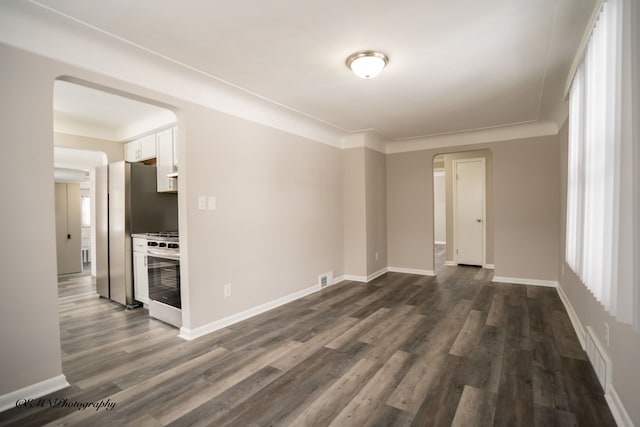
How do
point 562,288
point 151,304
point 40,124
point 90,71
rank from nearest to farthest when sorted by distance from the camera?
point 40,124
point 90,71
point 151,304
point 562,288

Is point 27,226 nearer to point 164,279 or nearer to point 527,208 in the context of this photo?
point 164,279

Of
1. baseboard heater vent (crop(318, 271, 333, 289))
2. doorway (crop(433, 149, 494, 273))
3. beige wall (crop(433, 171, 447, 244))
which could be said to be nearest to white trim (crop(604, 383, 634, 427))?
baseboard heater vent (crop(318, 271, 333, 289))

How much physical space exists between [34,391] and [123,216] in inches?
93.7

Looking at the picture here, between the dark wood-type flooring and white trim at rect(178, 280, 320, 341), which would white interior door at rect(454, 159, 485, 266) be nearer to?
the dark wood-type flooring

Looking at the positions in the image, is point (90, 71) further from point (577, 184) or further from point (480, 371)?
point (577, 184)

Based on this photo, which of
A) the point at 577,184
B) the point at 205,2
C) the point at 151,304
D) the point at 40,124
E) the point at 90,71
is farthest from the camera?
the point at 151,304

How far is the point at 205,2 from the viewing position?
1824 millimetres

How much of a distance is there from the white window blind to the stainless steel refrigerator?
179 inches

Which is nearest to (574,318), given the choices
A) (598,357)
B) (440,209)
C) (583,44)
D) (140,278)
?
(598,357)

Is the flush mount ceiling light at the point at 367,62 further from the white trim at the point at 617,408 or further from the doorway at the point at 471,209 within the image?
the doorway at the point at 471,209

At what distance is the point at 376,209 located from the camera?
5.46 m

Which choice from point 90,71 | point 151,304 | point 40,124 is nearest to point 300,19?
point 90,71

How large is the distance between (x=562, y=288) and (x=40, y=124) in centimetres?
564

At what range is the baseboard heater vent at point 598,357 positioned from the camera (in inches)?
76.7
